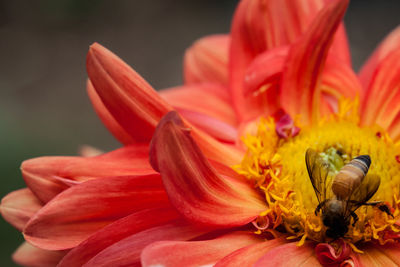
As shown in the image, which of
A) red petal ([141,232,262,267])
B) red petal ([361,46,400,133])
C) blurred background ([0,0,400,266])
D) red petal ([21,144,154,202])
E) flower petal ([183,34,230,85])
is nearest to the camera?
red petal ([141,232,262,267])

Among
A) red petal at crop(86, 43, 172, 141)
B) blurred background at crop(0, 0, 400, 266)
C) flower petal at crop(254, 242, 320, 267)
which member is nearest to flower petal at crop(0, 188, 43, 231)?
red petal at crop(86, 43, 172, 141)

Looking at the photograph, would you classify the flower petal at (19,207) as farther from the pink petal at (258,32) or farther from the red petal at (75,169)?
the pink petal at (258,32)

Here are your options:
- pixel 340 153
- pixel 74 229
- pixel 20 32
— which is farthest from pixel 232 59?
pixel 20 32

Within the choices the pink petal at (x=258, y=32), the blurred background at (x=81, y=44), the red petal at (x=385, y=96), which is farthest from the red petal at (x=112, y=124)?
the blurred background at (x=81, y=44)

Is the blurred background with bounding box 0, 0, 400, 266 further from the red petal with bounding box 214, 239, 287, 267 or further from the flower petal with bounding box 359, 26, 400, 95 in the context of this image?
the red petal with bounding box 214, 239, 287, 267

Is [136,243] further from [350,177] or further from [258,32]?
[258,32]

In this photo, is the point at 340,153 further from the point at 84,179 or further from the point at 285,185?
the point at 84,179

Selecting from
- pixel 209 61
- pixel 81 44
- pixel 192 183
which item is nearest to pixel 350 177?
pixel 192 183
